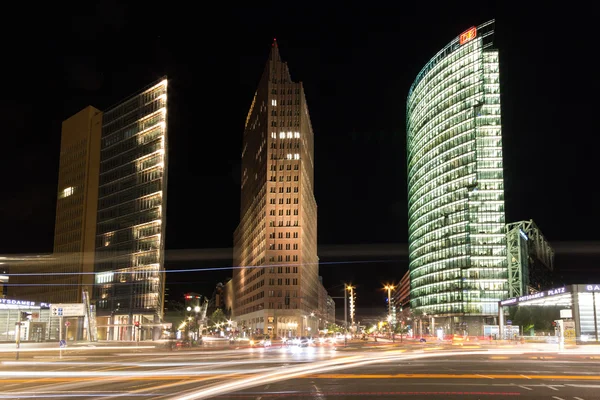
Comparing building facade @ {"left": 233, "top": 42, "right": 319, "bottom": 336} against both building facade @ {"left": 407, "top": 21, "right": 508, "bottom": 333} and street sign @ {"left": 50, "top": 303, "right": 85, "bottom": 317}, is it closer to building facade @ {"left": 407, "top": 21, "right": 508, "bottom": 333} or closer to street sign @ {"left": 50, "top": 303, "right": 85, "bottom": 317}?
building facade @ {"left": 407, "top": 21, "right": 508, "bottom": 333}

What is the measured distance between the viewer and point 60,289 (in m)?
138

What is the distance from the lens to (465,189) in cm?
14125

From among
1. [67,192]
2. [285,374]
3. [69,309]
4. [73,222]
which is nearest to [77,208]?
[73,222]

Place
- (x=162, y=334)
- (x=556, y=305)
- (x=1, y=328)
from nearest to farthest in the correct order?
(x=1, y=328) → (x=556, y=305) → (x=162, y=334)

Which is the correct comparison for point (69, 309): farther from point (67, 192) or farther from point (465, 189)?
point (465, 189)

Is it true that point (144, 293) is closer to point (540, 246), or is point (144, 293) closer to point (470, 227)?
point (470, 227)

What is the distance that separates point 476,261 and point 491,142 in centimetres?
2893

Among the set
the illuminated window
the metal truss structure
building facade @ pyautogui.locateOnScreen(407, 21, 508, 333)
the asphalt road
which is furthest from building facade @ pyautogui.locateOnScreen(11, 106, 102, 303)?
the asphalt road

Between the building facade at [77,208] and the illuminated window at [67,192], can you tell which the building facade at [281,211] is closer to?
the building facade at [77,208]

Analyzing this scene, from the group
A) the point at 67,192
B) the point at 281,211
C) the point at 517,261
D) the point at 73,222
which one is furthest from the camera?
the point at 281,211

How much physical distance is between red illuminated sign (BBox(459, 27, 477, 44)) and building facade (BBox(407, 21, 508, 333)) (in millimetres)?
249

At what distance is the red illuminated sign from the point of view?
142 m

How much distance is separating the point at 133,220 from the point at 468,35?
91993 mm

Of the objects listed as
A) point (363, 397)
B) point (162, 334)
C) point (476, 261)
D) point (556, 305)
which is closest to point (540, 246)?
point (476, 261)
